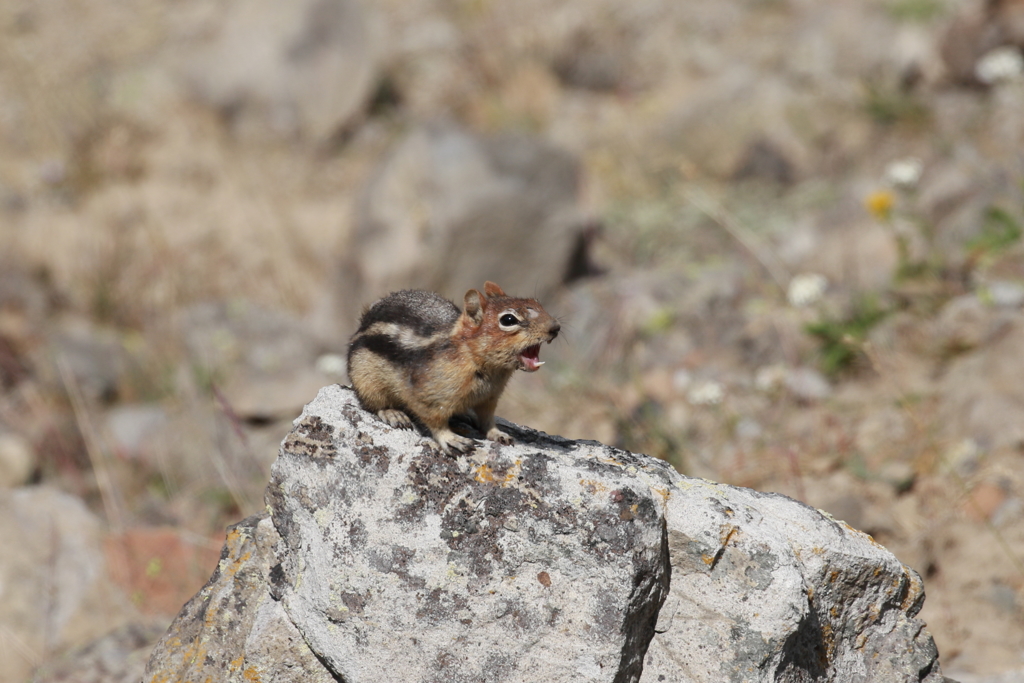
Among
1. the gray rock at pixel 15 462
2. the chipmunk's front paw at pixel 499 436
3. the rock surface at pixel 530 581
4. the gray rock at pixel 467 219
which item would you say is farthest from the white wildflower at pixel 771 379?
the gray rock at pixel 15 462

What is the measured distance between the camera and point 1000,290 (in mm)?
7199

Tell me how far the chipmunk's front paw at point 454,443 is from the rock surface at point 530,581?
5cm

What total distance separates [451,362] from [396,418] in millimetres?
331

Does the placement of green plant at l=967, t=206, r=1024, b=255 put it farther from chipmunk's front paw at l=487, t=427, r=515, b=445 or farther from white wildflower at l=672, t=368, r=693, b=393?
chipmunk's front paw at l=487, t=427, r=515, b=445

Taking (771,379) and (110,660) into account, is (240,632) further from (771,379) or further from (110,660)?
(771,379)

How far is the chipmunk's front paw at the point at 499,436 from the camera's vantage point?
3.75 metres

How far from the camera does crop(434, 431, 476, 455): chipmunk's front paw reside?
142 inches

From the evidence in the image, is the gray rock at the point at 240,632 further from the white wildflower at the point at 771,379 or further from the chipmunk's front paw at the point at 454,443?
the white wildflower at the point at 771,379

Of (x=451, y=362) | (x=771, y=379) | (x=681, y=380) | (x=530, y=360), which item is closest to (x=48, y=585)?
(x=451, y=362)

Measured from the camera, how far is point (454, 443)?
11.9ft

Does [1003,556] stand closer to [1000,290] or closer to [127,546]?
[1000,290]

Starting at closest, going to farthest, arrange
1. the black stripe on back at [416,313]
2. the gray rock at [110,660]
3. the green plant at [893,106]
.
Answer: the black stripe on back at [416,313], the gray rock at [110,660], the green plant at [893,106]

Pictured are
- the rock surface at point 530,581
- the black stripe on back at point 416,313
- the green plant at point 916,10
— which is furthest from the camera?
the green plant at point 916,10

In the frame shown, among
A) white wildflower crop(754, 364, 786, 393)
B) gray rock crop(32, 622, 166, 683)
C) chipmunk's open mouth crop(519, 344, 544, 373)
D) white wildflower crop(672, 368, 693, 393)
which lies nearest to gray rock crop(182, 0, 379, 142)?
white wildflower crop(672, 368, 693, 393)
